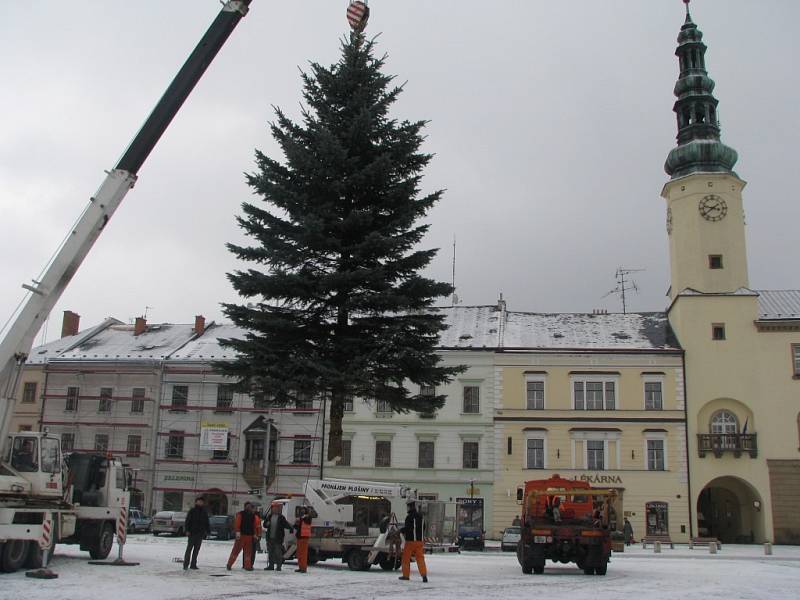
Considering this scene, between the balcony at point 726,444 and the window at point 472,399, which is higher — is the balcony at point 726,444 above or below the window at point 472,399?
below

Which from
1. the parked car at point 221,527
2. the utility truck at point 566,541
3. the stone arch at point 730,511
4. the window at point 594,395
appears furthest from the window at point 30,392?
the utility truck at point 566,541

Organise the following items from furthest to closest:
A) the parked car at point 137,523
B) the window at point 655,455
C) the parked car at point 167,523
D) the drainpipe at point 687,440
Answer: the window at point 655,455
the drainpipe at point 687,440
the parked car at point 137,523
the parked car at point 167,523

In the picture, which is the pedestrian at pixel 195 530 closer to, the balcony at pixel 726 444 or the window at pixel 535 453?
the window at pixel 535 453

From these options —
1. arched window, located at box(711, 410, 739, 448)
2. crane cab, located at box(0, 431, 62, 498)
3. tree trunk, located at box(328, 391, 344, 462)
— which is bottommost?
crane cab, located at box(0, 431, 62, 498)

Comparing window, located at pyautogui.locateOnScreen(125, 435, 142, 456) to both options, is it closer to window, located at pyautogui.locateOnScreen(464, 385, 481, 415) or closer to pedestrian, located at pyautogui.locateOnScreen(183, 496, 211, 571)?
window, located at pyautogui.locateOnScreen(464, 385, 481, 415)

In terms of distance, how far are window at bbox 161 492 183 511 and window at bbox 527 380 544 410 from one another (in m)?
21.5

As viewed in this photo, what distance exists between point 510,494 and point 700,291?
15.9 m

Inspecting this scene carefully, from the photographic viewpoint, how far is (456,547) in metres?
34.1

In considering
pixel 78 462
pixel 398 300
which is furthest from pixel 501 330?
pixel 78 462

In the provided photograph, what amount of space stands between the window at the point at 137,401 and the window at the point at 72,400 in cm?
386

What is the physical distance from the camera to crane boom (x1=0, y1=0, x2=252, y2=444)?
18562mm

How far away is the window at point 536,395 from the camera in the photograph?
48.8 meters

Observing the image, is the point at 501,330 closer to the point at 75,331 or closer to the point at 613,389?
the point at 613,389

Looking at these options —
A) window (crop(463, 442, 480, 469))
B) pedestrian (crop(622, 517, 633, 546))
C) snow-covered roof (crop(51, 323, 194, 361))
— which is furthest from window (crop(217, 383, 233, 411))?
pedestrian (crop(622, 517, 633, 546))
